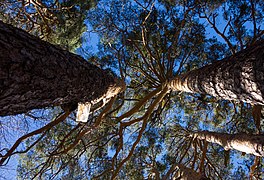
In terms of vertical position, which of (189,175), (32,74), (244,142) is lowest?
(189,175)

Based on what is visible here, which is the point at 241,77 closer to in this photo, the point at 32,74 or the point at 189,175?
the point at 32,74

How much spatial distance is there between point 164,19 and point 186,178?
3.48 m

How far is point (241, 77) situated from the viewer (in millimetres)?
1834

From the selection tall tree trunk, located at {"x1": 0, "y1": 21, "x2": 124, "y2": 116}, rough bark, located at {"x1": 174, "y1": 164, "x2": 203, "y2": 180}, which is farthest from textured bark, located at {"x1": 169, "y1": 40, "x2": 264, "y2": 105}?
rough bark, located at {"x1": 174, "y1": 164, "x2": 203, "y2": 180}

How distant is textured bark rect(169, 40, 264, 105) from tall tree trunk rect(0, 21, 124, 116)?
3.60ft

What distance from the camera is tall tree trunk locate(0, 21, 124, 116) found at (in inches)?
53.4

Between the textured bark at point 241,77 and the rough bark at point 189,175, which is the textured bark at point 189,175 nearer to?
the rough bark at point 189,175

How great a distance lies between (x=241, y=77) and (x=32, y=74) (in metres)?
1.37

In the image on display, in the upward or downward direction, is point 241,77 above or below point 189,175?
above

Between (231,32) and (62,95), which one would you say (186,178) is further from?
(231,32)

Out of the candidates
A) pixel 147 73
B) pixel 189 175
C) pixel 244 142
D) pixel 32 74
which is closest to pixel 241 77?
pixel 32 74

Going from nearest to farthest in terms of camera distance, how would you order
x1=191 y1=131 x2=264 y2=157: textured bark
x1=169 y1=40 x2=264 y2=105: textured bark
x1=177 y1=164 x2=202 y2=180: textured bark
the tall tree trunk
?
1. the tall tree trunk
2. x1=169 y1=40 x2=264 y2=105: textured bark
3. x1=191 y1=131 x2=264 y2=157: textured bark
4. x1=177 y1=164 x2=202 y2=180: textured bark

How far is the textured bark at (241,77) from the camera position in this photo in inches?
65.8

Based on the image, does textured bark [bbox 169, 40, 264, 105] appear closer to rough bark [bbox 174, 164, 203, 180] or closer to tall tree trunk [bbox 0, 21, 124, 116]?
tall tree trunk [bbox 0, 21, 124, 116]
